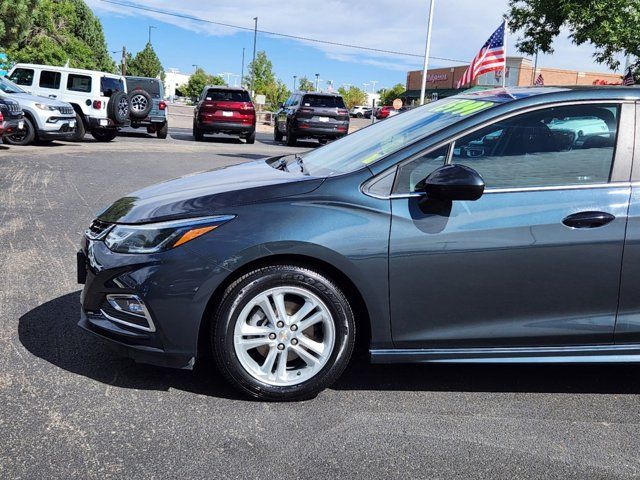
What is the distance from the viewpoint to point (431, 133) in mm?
3564

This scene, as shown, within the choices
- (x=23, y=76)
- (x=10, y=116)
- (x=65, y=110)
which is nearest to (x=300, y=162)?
(x=10, y=116)

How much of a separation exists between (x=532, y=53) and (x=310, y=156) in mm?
14700

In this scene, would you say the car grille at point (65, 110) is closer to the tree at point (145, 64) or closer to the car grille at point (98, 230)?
the car grille at point (98, 230)

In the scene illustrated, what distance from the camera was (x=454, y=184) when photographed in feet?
10.7

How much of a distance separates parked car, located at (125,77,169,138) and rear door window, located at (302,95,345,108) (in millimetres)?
4628

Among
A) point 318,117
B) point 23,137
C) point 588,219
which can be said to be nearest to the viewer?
point 588,219

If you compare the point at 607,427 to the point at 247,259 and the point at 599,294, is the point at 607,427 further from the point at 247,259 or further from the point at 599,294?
the point at 247,259

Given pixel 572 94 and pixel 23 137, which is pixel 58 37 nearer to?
pixel 23 137

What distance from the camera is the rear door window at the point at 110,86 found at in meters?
18.7

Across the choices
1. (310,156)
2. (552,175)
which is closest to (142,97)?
(310,156)

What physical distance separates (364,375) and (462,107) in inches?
64.1

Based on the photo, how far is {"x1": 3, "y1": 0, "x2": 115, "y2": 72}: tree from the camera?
3752cm

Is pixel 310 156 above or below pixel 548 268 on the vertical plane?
above

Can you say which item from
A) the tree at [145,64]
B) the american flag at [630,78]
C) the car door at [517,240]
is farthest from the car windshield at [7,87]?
the tree at [145,64]
